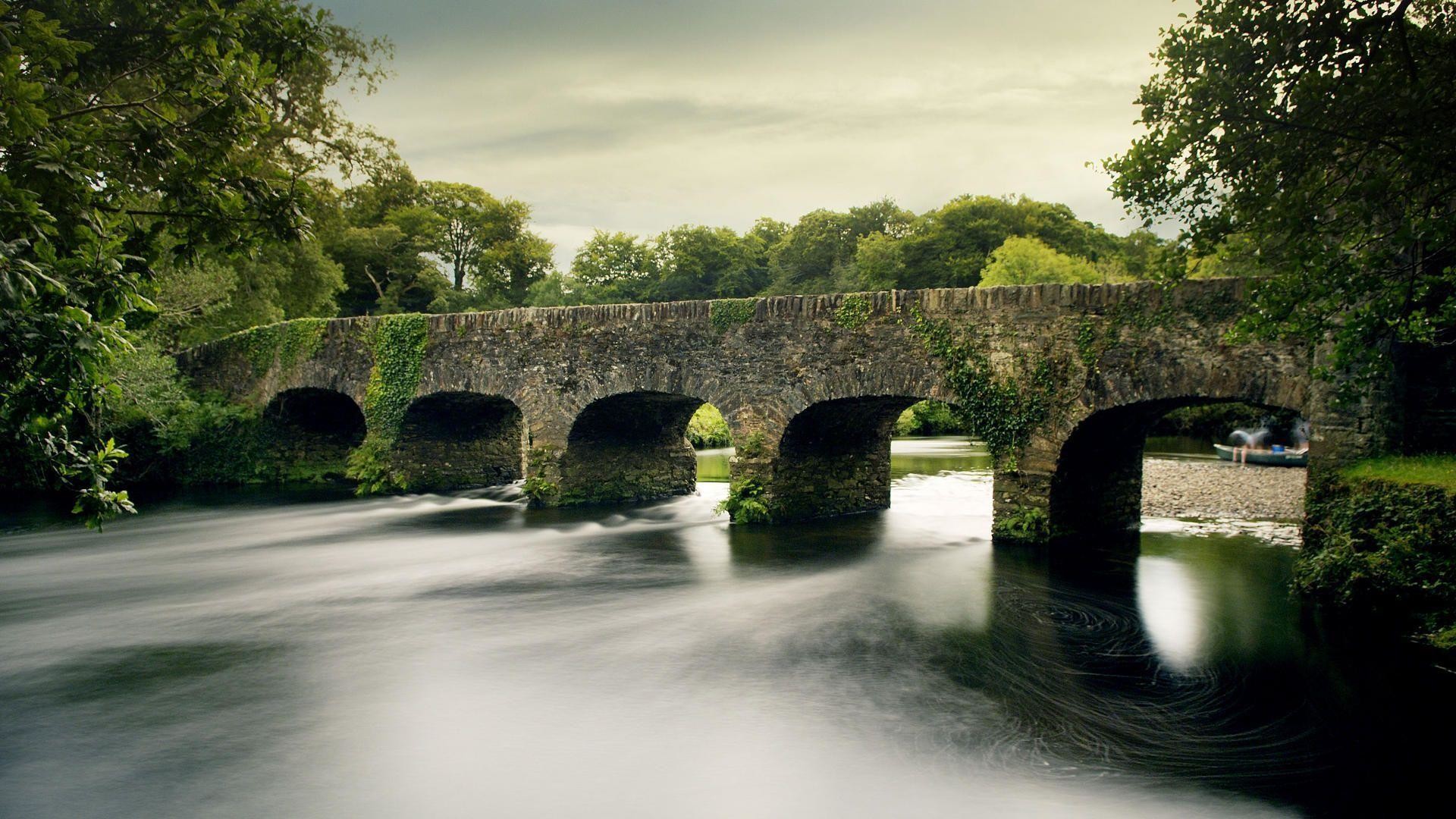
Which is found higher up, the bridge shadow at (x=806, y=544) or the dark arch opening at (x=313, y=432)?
the dark arch opening at (x=313, y=432)

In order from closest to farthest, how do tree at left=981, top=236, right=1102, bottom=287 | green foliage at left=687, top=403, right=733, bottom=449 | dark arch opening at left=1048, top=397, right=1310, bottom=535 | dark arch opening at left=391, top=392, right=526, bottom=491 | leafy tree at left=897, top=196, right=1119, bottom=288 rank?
dark arch opening at left=1048, top=397, right=1310, bottom=535 → dark arch opening at left=391, top=392, right=526, bottom=491 → green foliage at left=687, top=403, right=733, bottom=449 → tree at left=981, top=236, right=1102, bottom=287 → leafy tree at left=897, top=196, right=1119, bottom=288

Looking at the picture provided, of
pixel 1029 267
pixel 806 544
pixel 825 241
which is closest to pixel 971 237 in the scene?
pixel 1029 267

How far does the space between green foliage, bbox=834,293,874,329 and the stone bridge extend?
3 centimetres

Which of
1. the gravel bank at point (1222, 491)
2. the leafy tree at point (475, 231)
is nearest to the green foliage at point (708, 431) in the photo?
the gravel bank at point (1222, 491)

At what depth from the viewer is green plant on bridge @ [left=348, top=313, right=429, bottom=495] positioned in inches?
720

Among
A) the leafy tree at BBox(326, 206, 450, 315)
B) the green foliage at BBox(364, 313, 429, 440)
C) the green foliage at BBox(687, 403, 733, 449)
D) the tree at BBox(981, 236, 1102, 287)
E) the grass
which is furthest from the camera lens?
the leafy tree at BBox(326, 206, 450, 315)

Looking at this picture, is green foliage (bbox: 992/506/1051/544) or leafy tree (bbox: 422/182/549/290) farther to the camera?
leafy tree (bbox: 422/182/549/290)

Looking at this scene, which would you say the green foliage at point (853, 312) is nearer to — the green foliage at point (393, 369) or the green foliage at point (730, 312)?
the green foliage at point (730, 312)

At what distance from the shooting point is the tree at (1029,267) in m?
41.4

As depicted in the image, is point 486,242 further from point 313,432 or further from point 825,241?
point 313,432

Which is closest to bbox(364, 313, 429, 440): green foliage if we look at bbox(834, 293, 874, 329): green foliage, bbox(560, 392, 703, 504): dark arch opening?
bbox(560, 392, 703, 504): dark arch opening

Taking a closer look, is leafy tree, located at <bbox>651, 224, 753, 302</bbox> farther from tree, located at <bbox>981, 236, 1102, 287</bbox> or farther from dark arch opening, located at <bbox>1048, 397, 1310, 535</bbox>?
dark arch opening, located at <bbox>1048, 397, 1310, 535</bbox>

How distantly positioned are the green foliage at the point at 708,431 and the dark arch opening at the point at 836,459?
52.2 feet

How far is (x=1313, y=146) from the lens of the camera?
7.39 metres
